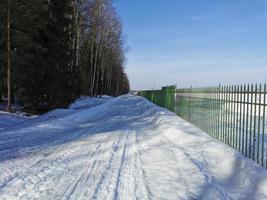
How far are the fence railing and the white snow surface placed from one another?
441 millimetres

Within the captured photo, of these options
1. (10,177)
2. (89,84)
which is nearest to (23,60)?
(10,177)

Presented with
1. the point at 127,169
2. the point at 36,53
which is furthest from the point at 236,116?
the point at 36,53

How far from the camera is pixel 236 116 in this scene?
408 inches

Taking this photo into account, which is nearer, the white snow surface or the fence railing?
the white snow surface

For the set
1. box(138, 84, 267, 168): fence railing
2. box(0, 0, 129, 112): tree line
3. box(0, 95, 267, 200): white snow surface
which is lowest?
box(0, 95, 267, 200): white snow surface

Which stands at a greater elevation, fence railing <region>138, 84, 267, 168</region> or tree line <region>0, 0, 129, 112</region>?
tree line <region>0, 0, 129, 112</region>

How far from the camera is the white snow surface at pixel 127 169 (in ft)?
21.7

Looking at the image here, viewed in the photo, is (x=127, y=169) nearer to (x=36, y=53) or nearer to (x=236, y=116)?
(x=236, y=116)

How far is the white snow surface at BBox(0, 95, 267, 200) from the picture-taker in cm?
662

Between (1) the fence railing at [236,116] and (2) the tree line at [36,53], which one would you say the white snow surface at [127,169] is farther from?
(2) the tree line at [36,53]

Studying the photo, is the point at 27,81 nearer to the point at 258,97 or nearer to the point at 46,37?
the point at 46,37

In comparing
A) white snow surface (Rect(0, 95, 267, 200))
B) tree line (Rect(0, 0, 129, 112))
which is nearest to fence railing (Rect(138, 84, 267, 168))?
white snow surface (Rect(0, 95, 267, 200))

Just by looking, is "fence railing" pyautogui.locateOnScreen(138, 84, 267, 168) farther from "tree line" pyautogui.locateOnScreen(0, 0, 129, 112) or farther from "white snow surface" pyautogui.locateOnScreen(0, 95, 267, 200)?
"tree line" pyautogui.locateOnScreen(0, 0, 129, 112)

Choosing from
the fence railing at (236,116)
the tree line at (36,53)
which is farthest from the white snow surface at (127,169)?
the tree line at (36,53)
